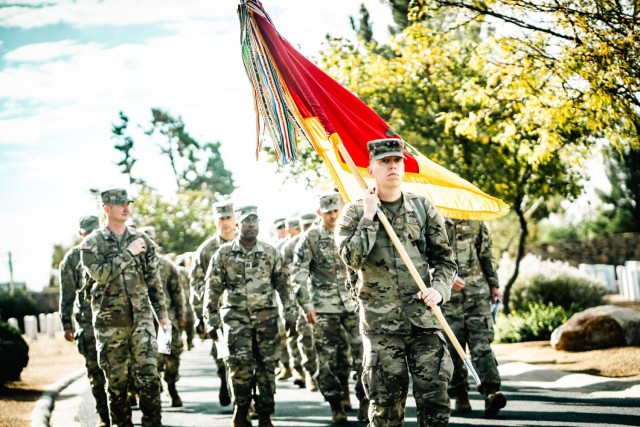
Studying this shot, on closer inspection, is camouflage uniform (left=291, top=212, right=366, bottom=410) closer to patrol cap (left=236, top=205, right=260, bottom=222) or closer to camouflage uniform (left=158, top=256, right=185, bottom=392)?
patrol cap (left=236, top=205, right=260, bottom=222)

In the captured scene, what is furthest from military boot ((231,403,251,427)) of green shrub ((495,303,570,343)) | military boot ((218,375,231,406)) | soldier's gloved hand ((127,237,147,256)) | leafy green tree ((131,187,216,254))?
leafy green tree ((131,187,216,254))

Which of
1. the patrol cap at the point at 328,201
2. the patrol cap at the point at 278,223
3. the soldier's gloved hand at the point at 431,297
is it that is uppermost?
the patrol cap at the point at 278,223

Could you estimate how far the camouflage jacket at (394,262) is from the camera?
5730mm

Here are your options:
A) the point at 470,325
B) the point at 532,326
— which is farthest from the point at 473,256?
the point at 532,326

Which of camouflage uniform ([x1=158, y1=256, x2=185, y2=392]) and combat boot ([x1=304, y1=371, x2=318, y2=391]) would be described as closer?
camouflage uniform ([x1=158, y1=256, x2=185, y2=392])

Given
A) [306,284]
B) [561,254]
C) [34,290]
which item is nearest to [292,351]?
[306,284]

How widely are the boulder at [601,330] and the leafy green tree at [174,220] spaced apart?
98.5ft

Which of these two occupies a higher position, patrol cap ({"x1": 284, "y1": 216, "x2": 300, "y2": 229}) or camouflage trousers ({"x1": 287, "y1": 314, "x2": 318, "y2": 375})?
patrol cap ({"x1": 284, "y1": 216, "x2": 300, "y2": 229})

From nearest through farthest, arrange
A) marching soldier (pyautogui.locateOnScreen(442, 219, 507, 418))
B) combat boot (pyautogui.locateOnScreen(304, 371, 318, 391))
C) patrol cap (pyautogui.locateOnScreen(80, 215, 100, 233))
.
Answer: marching soldier (pyautogui.locateOnScreen(442, 219, 507, 418))
patrol cap (pyautogui.locateOnScreen(80, 215, 100, 233))
combat boot (pyautogui.locateOnScreen(304, 371, 318, 391))

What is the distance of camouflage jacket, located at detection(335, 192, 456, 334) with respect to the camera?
18.8 feet

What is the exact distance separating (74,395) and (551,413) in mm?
7680

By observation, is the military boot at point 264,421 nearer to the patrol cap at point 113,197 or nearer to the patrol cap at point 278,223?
the patrol cap at point 113,197

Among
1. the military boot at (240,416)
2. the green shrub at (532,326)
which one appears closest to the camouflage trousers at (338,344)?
the military boot at (240,416)

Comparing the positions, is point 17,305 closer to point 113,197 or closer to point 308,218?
point 308,218
